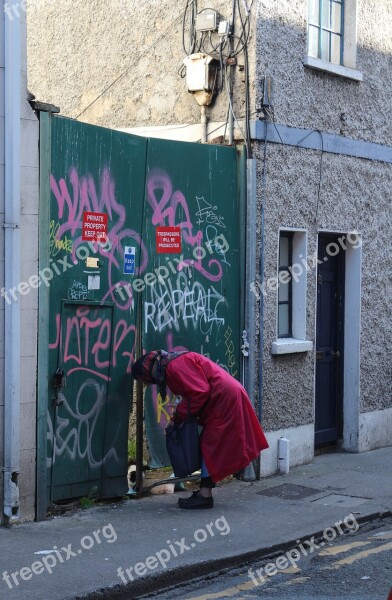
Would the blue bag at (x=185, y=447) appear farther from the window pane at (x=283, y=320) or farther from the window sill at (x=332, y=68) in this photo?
the window sill at (x=332, y=68)

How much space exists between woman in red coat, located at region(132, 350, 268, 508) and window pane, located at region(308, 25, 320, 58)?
402 cm

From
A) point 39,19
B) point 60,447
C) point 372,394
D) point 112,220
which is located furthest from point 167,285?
point 39,19

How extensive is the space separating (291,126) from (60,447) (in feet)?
13.6

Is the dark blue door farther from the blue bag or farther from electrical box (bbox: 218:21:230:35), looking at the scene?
the blue bag

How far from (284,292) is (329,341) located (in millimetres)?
1148

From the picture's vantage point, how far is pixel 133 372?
8320 millimetres

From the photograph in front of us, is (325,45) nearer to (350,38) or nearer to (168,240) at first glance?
(350,38)

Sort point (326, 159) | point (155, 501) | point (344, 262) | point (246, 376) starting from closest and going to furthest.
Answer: point (155, 501), point (246, 376), point (326, 159), point (344, 262)

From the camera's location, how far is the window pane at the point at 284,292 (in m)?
10.3

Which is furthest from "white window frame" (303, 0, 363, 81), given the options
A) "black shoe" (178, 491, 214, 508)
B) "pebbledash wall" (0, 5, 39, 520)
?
"black shoe" (178, 491, 214, 508)

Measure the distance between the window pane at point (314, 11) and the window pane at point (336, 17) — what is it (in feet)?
0.91

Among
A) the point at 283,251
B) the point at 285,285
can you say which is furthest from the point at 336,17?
the point at 285,285

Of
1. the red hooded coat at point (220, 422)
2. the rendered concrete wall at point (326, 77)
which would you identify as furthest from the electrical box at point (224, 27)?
the red hooded coat at point (220, 422)

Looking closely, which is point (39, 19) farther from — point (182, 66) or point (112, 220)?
point (112, 220)
